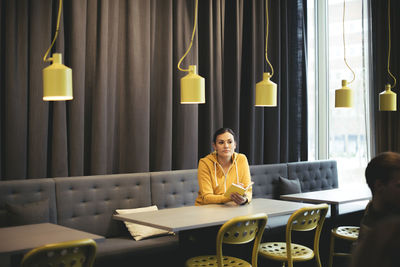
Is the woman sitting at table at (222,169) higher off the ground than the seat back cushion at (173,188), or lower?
higher

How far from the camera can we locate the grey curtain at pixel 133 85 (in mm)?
4059

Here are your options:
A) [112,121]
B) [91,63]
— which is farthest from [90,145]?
[91,63]

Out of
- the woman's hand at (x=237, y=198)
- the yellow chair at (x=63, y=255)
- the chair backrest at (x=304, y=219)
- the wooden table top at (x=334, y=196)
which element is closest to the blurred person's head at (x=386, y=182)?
the yellow chair at (x=63, y=255)

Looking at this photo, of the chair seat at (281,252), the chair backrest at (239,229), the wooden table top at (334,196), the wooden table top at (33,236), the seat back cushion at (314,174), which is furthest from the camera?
the seat back cushion at (314,174)

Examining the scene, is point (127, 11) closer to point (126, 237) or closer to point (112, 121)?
point (112, 121)

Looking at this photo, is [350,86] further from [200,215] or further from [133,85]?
[200,215]

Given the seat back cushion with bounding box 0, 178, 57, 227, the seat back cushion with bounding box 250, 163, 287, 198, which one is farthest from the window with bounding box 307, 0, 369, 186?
the seat back cushion with bounding box 0, 178, 57, 227

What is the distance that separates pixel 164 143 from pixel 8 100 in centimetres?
160

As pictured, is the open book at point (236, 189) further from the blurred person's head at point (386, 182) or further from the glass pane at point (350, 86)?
the glass pane at point (350, 86)

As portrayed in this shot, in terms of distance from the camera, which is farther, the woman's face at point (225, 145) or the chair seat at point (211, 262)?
the woman's face at point (225, 145)

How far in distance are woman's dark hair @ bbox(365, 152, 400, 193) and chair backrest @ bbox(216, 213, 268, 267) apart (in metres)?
1.29

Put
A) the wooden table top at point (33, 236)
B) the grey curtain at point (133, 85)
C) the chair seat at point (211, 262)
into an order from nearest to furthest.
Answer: the wooden table top at point (33, 236) < the chair seat at point (211, 262) < the grey curtain at point (133, 85)

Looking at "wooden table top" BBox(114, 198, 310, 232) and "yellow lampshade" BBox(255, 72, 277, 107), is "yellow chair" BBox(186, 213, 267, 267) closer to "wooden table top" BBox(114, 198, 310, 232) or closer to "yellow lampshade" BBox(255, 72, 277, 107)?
"wooden table top" BBox(114, 198, 310, 232)

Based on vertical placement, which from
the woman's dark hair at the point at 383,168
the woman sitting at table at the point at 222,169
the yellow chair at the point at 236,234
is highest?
the woman's dark hair at the point at 383,168
